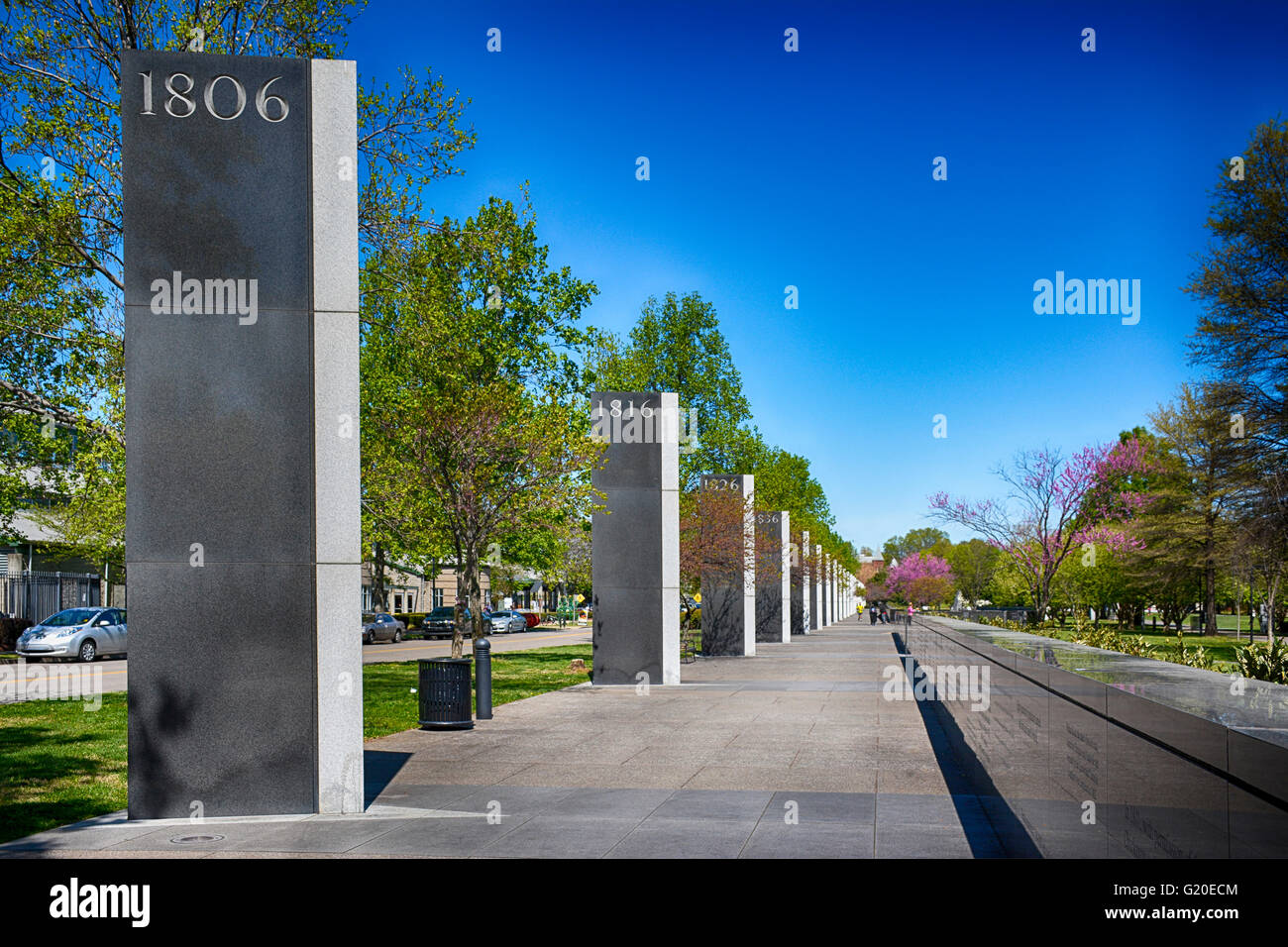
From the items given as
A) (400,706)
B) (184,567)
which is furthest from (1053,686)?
(400,706)

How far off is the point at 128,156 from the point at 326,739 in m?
5.51

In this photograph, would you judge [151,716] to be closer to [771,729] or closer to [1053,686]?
[1053,686]

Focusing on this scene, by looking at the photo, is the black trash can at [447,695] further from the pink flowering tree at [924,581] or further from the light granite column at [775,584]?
the pink flowering tree at [924,581]

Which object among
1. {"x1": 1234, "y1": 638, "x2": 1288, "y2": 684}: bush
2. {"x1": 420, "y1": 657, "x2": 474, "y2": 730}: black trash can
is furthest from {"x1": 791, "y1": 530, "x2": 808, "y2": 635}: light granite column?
{"x1": 1234, "y1": 638, "x2": 1288, "y2": 684}: bush

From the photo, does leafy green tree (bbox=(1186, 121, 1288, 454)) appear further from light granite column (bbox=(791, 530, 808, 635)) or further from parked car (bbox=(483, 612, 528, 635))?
parked car (bbox=(483, 612, 528, 635))

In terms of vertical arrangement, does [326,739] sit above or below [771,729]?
above

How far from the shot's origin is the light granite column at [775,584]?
41344mm

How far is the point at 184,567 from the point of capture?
9.36 metres

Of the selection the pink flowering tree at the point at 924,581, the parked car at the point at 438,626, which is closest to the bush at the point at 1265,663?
the parked car at the point at 438,626

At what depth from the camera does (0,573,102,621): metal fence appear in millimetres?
40250

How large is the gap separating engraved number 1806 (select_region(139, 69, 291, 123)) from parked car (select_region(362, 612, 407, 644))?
40090mm

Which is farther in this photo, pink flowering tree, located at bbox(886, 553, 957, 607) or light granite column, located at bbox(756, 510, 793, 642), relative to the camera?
pink flowering tree, located at bbox(886, 553, 957, 607)

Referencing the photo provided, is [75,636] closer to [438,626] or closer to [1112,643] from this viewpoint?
[438,626]
